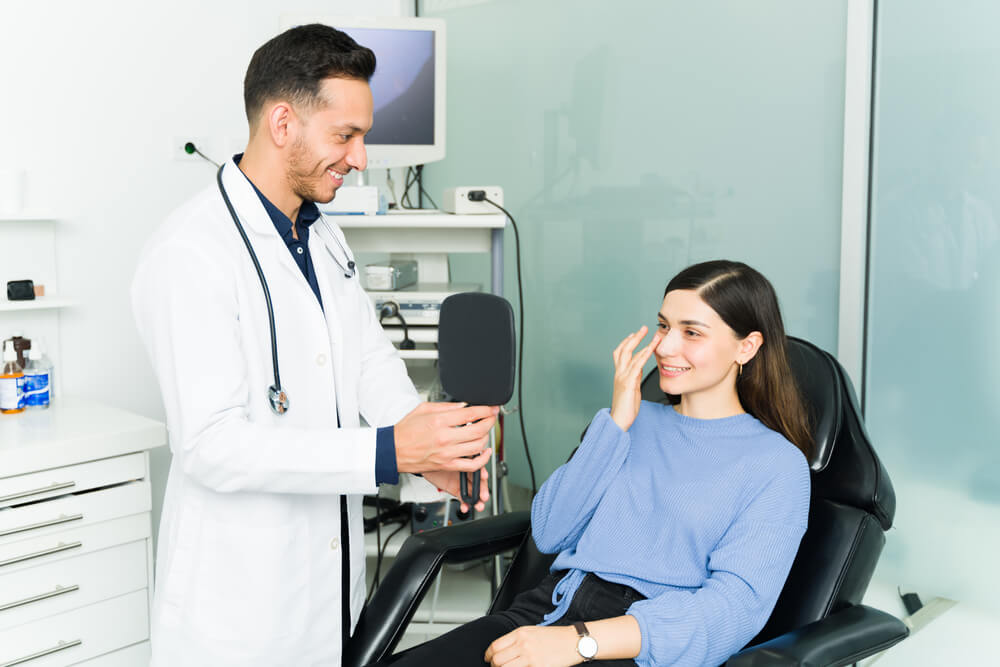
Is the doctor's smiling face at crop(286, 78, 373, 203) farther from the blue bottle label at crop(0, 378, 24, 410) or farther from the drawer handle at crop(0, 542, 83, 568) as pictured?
the blue bottle label at crop(0, 378, 24, 410)

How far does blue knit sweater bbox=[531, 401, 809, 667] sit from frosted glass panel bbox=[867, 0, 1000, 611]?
64 centimetres

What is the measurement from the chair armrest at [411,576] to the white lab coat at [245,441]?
0.05 m


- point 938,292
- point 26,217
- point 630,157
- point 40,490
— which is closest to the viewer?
point 40,490

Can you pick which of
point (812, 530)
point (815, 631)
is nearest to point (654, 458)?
point (812, 530)

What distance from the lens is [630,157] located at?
238 centimetres

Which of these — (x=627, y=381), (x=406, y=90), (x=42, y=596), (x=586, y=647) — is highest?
(x=406, y=90)

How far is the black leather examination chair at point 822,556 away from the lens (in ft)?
3.71

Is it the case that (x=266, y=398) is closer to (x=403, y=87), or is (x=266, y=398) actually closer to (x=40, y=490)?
(x=40, y=490)

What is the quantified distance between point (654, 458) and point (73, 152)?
1711 millimetres

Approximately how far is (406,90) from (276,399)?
4.22 feet

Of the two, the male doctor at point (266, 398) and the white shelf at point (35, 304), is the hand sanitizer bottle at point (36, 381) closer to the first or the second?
the white shelf at point (35, 304)

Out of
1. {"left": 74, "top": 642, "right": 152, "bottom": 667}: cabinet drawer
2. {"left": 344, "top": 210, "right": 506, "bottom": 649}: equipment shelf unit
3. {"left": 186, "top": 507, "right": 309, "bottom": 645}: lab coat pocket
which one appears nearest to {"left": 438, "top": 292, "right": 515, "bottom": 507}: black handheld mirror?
{"left": 186, "top": 507, "right": 309, "bottom": 645}: lab coat pocket

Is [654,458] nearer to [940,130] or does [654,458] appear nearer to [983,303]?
[983,303]

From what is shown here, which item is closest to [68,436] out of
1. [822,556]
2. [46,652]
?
[46,652]
